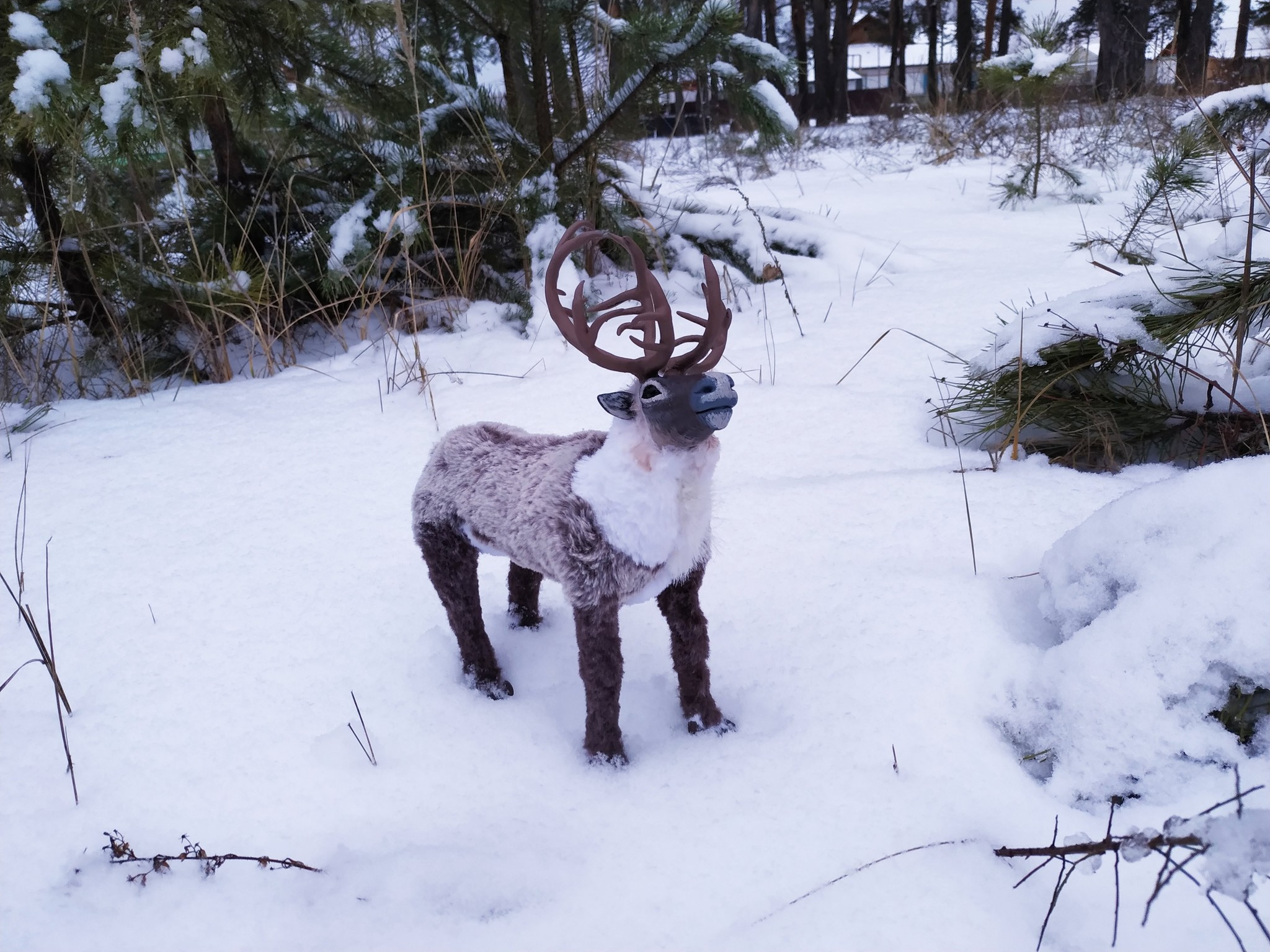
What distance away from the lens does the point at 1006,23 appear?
16.5 metres

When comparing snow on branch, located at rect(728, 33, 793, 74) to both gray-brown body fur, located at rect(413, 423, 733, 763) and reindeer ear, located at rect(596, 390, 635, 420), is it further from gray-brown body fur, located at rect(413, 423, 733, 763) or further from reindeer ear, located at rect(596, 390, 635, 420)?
reindeer ear, located at rect(596, 390, 635, 420)

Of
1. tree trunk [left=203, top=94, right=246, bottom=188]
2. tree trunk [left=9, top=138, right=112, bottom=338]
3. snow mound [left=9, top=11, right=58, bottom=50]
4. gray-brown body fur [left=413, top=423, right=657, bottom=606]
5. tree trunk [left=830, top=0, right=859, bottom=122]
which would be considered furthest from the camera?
tree trunk [left=830, top=0, right=859, bottom=122]

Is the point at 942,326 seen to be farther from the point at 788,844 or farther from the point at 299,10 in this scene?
the point at 299,10

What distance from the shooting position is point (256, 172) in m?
3.67

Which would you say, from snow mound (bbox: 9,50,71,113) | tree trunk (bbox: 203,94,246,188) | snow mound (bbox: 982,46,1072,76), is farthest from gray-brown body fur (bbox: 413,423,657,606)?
snow mound (bbox: 982,46,1072,76)

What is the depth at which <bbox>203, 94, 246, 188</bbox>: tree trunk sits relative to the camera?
3.38m

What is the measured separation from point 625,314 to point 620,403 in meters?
0.17

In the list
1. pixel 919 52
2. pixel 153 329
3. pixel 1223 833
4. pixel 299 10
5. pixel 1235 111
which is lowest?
pixel 1223 833

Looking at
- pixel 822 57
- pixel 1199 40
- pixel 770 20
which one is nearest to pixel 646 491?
pixel 1199 40

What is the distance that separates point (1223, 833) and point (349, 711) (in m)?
1.43

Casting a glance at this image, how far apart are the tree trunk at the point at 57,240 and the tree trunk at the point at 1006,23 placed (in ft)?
55.9

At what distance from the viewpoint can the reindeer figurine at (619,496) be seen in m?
1.37

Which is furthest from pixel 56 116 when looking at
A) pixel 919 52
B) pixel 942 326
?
pixel 919 52

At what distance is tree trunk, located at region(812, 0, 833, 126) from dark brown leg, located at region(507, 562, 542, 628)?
13.2 meters
